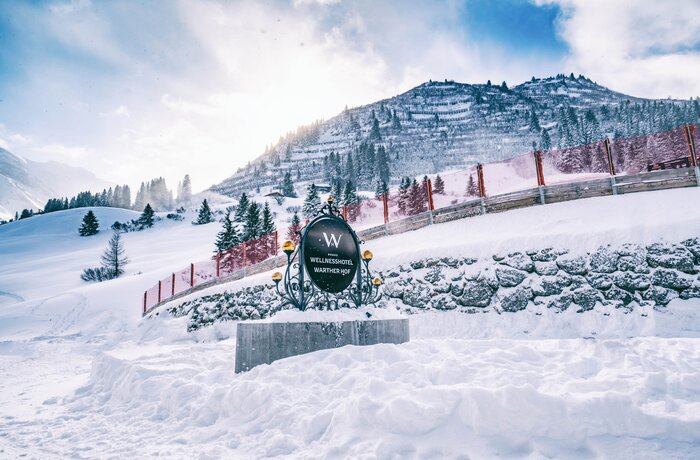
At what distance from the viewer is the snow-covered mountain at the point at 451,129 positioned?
104 m

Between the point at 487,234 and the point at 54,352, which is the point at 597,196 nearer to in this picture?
the point at 487,234

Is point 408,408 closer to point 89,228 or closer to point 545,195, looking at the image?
point 545,195

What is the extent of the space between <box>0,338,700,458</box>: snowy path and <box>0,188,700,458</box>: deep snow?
0.01m

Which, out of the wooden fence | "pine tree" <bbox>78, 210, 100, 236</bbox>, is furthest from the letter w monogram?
"pine tree" <bbox>78, 210, 100, 236</bbox>

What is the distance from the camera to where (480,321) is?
7.80 metres

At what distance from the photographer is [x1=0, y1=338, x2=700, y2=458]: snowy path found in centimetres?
246

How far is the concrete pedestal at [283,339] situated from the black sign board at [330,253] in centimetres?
115

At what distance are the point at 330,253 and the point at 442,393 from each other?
12.3ft

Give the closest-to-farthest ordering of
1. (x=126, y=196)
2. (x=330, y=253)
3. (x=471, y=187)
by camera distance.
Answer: (x=330, y=253) < (x=471, y=187) < (x=126, y=196)

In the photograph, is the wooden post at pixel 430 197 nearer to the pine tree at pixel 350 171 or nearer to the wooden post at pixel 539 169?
the wooden post at pixel 539 169

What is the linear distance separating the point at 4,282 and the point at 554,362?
4463 cm

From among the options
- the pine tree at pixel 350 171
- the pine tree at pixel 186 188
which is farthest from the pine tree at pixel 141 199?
the pine tree at pixel 350 171

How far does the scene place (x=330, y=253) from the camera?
642 centimetres

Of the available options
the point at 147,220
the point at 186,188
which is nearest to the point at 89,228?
the point at 147,220
